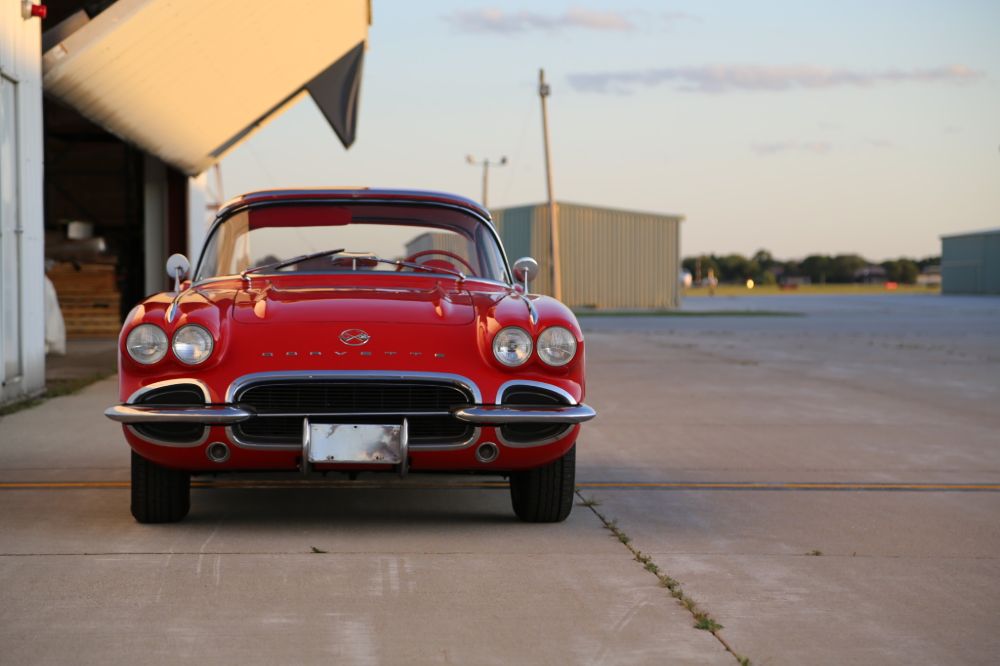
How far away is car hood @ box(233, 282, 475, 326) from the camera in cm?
500

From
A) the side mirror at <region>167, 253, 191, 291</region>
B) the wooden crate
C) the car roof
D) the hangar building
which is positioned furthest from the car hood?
the wooden crate

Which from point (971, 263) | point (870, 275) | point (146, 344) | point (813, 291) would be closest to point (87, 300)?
point (146, 344)

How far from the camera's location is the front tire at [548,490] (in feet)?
17.1

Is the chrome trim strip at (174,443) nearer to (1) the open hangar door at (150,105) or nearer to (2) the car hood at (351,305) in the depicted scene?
(2) the car hood at (351,305)

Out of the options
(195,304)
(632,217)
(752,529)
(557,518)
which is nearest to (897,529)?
(752,529)

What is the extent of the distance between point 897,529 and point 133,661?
130 inches

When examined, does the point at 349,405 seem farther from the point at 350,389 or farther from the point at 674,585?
the point at 674,585

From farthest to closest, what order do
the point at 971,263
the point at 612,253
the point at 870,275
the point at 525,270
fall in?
the point at 870,275 → the point at 971,263 → the point at 612,253 → the point at 525,270

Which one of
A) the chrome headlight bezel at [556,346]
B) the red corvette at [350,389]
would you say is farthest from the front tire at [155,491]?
the chrome headlight bezel at [556,346]

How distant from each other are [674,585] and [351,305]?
1765 millimetres

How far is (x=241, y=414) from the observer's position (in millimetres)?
4723

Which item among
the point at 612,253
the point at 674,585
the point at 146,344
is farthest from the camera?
the point at 612,253

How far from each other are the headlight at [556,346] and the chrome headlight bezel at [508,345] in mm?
51

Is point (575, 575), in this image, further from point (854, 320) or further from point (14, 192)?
point (854, 320)
